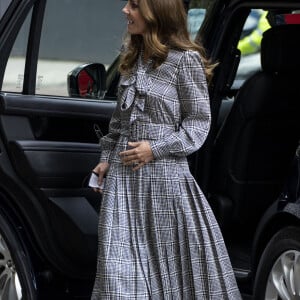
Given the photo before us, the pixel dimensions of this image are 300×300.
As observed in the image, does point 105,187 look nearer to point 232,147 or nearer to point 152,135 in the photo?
point 152,135

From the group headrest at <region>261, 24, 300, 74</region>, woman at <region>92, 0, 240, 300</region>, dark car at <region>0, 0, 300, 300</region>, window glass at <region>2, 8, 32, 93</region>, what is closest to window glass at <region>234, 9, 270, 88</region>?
dark car at <region>0, 0, 300, 300</region>

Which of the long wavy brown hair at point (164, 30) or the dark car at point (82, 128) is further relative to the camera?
the dark car at point (82, 128)

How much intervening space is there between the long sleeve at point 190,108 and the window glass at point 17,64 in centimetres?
93

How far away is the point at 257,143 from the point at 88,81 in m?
0.86

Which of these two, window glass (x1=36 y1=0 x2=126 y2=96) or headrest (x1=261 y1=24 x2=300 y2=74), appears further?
window glass (x1=36 y1=0 x2=126 y2=96)

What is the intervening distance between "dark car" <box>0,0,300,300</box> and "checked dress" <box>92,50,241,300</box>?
464mm

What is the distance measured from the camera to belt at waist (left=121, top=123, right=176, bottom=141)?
13.2 feet

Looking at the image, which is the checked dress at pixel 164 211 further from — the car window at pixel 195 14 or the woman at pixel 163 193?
the car window at pixel 195 14

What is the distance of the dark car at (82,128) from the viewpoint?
4539 mm

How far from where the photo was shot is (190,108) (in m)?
4.01

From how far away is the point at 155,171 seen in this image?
402cm

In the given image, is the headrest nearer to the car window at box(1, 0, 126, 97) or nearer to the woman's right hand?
the car window at box(1, 0, 126, 97)

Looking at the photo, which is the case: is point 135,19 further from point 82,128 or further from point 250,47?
point 250,47

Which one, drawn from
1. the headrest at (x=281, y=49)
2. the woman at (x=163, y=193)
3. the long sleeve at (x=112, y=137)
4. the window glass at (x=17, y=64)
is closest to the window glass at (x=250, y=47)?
the headrest at (x=281, y=49)
